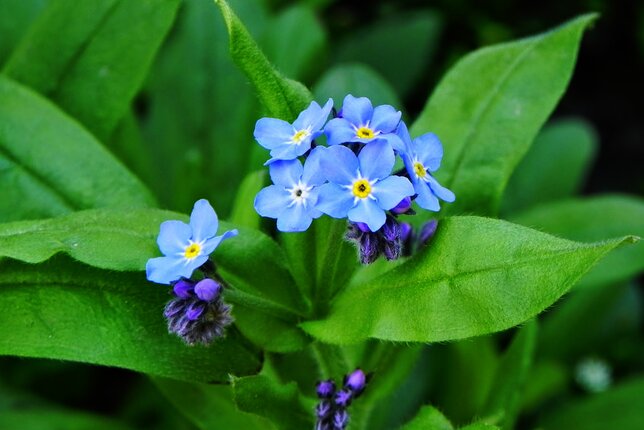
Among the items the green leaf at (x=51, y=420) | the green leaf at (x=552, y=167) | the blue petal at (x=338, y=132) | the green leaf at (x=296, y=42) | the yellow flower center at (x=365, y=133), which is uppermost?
the blue petal at (x=338, y=132)

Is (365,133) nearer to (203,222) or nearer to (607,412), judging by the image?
(203,222)

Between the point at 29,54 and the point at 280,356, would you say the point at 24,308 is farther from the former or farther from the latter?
the point at 29,54

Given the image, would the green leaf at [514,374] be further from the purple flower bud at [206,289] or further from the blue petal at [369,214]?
the purple flower bud at [206,289]

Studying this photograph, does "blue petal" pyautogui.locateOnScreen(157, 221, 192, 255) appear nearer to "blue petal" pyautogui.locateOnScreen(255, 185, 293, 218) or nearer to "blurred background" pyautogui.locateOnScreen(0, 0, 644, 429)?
"blue petal" pyautogui.locateOnScreen(255, 185, 293, 218)

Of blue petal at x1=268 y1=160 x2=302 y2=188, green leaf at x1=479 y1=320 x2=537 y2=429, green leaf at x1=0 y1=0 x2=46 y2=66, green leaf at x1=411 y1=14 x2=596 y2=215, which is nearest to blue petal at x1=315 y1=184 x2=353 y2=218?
blue petal at x1=268 y1=160 x2=302 y2=188

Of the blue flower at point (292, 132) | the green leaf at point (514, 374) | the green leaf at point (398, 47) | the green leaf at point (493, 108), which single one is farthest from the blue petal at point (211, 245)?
the green leaf at point (398, 47)

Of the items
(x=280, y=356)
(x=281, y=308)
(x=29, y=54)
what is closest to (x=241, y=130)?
(x=29, y=54)

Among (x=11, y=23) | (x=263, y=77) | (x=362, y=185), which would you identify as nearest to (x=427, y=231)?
(x=362, y=185)
